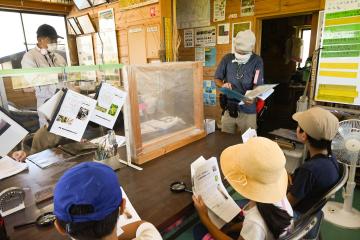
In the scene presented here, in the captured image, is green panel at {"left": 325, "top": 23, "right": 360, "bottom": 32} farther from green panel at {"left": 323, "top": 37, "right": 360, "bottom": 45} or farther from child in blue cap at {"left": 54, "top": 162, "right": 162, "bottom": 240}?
child in blue cap at {"left": 54, "top": 162, "right": 162, "bottom": 240}

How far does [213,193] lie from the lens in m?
1.12

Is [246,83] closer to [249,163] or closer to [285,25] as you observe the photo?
[249,163]

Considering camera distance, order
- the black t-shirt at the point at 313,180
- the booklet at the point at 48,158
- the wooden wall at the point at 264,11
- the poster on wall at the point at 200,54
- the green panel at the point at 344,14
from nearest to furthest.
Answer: the black t-shirt at the point at 313,180
the booklet at the point at 48,158
the green panel at the point at 344,14
the wooden wall at the point at 264,11
the poster on wall at the point at 200,54

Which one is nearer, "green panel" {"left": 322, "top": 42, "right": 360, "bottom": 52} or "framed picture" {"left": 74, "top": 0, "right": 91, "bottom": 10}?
"green panel" {"left": 322, "top": 42, "right": 360, "bottom": 52}

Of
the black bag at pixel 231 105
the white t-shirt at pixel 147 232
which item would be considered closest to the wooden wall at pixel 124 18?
the black bag at pixel 231 105

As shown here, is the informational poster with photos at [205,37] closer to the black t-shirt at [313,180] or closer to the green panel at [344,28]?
the green panel at [344,28]

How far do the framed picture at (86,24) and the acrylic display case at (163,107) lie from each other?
12.3 feet

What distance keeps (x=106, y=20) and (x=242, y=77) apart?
3.03m

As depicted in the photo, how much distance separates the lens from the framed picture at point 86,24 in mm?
4703

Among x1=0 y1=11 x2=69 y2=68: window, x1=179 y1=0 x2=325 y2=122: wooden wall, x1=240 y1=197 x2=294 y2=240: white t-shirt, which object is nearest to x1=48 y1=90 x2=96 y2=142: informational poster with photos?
x1=240 y1=197 x2=294 y2=240: white t-shirt

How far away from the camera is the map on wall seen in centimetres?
381

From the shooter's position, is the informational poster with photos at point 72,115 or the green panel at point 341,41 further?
the green panel at point 341,41

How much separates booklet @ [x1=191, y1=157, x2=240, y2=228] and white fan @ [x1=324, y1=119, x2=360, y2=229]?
123 cm

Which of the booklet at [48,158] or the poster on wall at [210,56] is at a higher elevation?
the poster on wall at [210,56]
